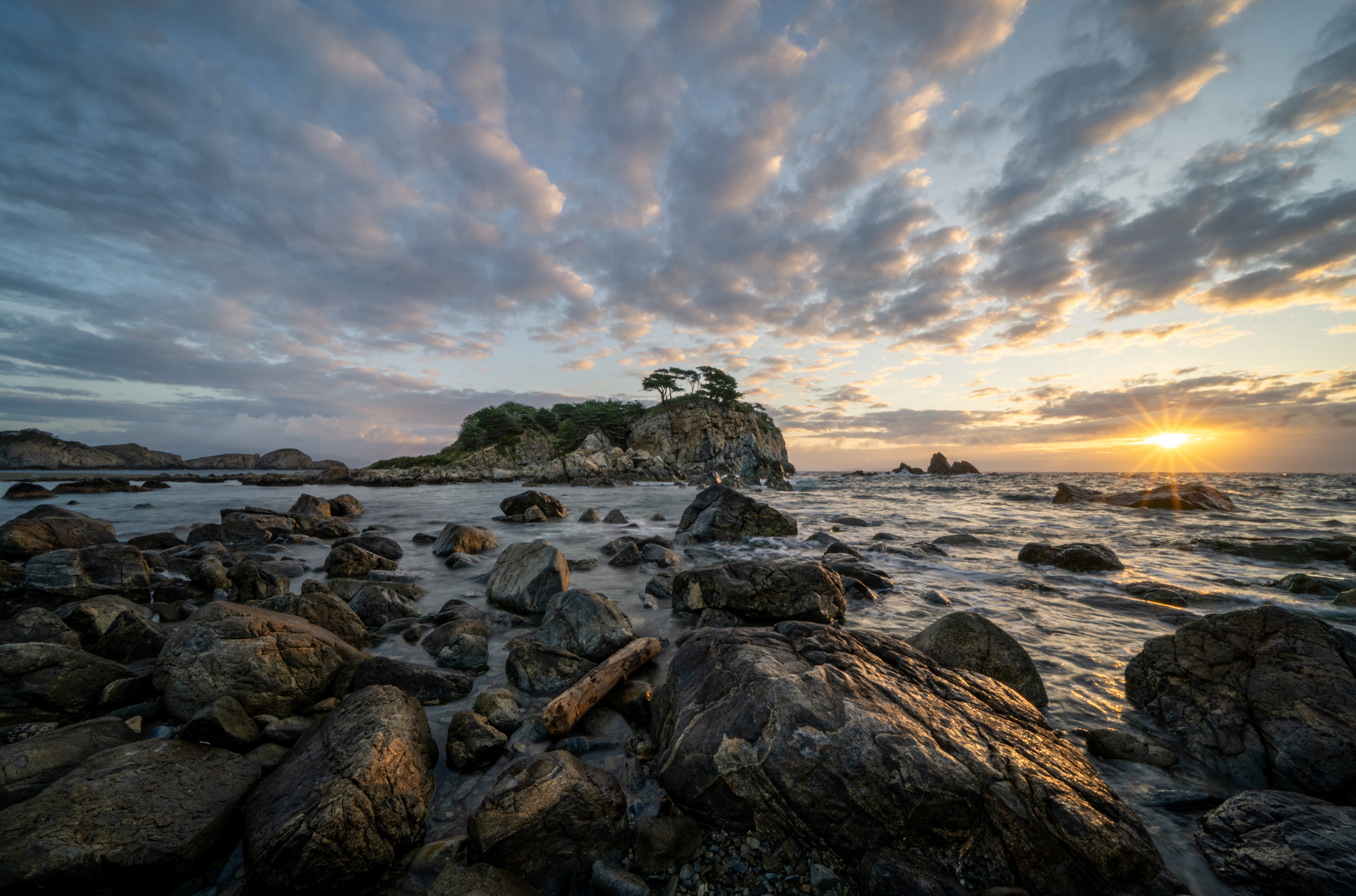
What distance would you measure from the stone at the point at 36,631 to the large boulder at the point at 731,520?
1253cm

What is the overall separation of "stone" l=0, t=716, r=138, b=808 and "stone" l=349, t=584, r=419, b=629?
3263 millimetres

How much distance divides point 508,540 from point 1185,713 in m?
15.3

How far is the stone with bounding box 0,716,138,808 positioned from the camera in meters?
3.07

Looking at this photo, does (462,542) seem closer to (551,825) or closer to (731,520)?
(731,520)

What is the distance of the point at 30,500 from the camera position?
2472cm

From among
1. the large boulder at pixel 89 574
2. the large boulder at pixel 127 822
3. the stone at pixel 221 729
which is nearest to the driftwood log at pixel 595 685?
the large boulder at pixel 127 822

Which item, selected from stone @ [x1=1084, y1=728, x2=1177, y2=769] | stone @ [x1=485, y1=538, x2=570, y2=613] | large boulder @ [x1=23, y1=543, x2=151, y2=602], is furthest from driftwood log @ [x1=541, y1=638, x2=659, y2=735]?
large boulder @ [x1=23, y1=543, x2=151, y2=602]

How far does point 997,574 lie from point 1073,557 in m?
2.28

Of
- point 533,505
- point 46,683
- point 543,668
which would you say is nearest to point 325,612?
point 46,683

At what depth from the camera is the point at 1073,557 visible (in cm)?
1132

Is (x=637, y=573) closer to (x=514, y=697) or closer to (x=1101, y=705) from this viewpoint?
(x=514, y=697)

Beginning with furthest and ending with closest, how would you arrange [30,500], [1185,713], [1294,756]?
[30,500] < [1185,713] < [1294,756]

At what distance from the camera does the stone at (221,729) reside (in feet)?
12.0

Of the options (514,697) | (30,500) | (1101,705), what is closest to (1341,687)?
(1101,705)
